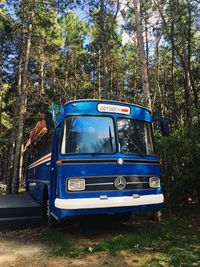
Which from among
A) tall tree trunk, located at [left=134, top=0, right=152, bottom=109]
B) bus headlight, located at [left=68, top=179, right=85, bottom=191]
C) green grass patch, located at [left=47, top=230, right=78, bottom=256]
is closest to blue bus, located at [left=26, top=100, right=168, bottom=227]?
bus headlight, located at [left=68, top=179, right=85, bottom=191]

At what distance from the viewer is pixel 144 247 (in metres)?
6.89

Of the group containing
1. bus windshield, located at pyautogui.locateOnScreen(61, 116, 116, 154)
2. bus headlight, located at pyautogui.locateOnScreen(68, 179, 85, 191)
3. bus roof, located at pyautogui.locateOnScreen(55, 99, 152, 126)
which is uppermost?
bus roof, located at pyautogui.locateOnScreen(55, 99, 152, 126)

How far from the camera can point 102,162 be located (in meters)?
7.59

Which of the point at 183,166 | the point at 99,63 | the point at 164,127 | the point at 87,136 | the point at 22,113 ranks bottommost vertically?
the point at 183,166

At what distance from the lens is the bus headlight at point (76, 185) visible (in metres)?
7.38

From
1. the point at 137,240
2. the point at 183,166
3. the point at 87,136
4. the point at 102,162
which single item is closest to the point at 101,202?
the point at 102,162

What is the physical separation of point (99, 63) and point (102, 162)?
21354 mm

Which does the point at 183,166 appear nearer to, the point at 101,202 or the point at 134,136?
the point at 134,136

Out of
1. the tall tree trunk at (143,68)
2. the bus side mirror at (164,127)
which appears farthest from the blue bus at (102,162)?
the tall tree trunk at (143,68)

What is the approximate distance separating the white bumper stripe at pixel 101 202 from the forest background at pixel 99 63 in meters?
2.94

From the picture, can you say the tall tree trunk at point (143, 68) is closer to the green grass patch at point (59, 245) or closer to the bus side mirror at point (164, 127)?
the bus side mirror at point (164, 127)

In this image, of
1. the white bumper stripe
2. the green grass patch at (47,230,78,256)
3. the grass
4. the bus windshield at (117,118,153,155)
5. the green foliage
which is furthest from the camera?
the green foliage

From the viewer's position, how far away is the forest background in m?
11.1

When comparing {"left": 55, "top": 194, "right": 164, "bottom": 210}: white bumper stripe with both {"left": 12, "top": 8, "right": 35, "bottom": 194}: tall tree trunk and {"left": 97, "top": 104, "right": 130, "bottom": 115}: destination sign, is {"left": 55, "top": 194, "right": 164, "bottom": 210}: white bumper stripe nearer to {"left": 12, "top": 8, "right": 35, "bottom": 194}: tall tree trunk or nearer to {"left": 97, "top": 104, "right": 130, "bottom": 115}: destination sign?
{"left": 97, "top": 104, "right": 130, "bottom": 115}: destination sign
